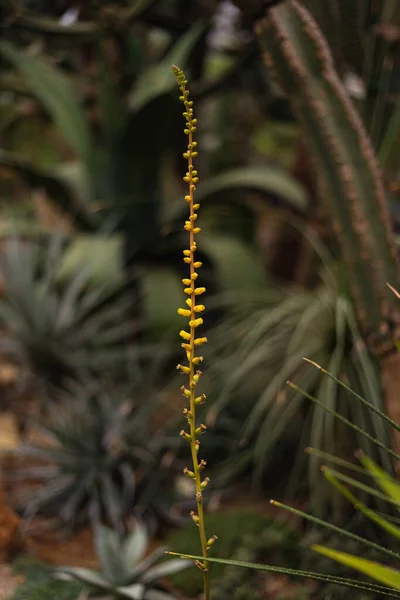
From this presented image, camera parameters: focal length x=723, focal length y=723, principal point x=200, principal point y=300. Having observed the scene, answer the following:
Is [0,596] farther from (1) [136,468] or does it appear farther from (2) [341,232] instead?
(2) [341,232]

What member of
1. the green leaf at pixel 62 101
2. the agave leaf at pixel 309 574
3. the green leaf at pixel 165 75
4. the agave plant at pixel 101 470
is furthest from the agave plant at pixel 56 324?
the agave leaf at pixel 309 574

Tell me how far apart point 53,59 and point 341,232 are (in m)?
2.24

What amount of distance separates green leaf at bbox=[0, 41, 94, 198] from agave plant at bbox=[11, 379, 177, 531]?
1.24 meters

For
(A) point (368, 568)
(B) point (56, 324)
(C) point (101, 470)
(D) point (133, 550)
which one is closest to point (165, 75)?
(B) point (56, 324)

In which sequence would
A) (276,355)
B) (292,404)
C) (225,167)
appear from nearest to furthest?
(292,404) → (276,355) → (225,167)

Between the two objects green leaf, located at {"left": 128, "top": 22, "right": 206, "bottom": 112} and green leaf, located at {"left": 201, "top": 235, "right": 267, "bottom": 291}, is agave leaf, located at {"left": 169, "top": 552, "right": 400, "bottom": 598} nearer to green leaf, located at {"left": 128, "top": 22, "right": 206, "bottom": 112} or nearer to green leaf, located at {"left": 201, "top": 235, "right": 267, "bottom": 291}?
green leaf, located at {"left": 201, "top": 235, "right": 267, "bottom": 291}

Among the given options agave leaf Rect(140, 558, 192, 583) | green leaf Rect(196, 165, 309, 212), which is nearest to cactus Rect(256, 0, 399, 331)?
agave leaf Rect(140, 558, 192, 583)

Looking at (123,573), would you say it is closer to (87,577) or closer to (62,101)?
(87,577)

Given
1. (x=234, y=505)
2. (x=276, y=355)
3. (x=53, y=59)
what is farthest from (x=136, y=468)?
(x=53, y=59)

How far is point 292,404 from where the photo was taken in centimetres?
204

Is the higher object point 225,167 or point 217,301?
point 225,167

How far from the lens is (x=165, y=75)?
8.92 ft

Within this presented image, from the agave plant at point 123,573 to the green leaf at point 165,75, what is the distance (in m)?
1.62

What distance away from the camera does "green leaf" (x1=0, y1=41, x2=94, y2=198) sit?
10.0ft
